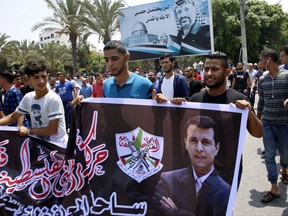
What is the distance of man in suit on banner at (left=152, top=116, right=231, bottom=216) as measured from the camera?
2.53 m

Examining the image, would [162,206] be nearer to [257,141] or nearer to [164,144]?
[164,144]

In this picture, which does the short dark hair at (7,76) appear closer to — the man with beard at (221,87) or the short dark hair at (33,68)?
the short dark hair at (33,68)

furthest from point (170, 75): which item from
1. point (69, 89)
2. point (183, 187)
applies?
point (69, 89)

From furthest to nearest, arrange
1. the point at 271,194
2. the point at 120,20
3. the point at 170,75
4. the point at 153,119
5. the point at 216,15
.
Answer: the point at 216,15 < the point at 120,20 < the point at 170,75 < the point at 271,194 < the point at 153,119

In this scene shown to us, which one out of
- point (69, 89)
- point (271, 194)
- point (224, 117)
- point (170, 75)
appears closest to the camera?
point (224, 117)

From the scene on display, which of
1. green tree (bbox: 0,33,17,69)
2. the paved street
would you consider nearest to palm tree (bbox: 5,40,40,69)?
green tree (bbox: 0,33,17,69)

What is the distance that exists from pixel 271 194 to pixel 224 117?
1.92 metres

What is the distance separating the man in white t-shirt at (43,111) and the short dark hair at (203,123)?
1.32 metres

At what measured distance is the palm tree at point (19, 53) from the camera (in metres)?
35.5

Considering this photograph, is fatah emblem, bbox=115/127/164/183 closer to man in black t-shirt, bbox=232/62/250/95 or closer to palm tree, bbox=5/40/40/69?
man in black t-shirt, bbox=232/62/250/95

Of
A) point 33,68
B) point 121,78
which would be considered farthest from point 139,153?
point 33,68

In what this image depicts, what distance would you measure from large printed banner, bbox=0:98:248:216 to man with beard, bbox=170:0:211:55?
17.0 m

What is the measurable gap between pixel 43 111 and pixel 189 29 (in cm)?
1766

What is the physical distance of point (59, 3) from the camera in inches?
858
